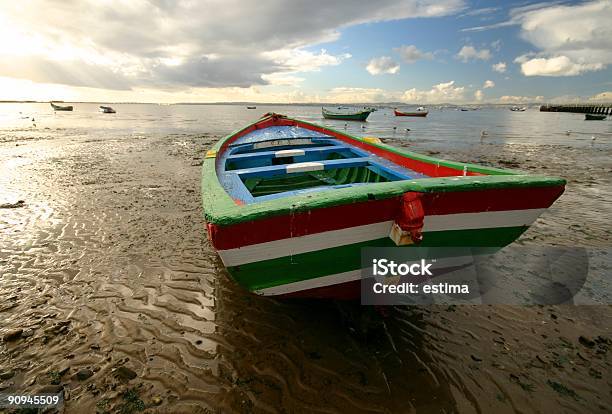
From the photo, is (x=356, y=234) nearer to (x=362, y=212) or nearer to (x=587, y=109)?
(x=362, y=212)

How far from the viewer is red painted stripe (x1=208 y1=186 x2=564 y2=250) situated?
2.41 meters

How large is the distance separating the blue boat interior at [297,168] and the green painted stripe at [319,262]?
101 cm

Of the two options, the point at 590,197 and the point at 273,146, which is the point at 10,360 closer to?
the point at 273,146

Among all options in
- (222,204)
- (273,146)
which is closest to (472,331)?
(222,204)

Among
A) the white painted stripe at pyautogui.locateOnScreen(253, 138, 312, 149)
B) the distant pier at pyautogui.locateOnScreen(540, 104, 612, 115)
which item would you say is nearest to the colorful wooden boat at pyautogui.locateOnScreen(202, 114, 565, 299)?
the white painted stripe at pyautogui.locateOnScreen(253, 138, 312, 149)

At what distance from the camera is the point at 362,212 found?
2652 mm

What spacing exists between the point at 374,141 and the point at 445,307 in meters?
3.67

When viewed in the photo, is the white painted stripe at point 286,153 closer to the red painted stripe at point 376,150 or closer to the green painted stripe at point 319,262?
the red painted stripe at point 376,150

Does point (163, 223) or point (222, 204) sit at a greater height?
point (222, 204)

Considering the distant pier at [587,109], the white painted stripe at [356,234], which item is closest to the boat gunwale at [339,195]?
the white painted stripe at [356,234]

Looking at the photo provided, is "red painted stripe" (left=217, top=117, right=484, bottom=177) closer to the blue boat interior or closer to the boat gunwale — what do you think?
the blue boat interior

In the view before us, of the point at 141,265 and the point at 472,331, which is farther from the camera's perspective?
the point at 141,265

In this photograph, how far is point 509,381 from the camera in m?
2.99

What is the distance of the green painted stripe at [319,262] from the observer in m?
2.68
